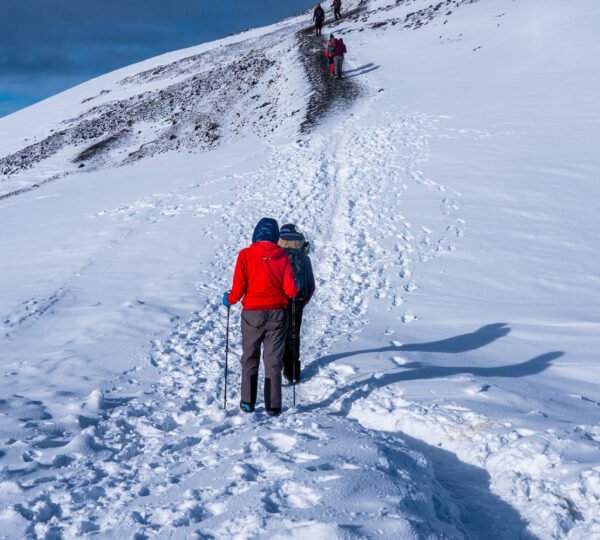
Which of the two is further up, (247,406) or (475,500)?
(247,406)

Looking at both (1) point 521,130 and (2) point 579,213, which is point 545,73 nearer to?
(1) point 521,130

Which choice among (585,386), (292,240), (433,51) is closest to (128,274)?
(292,240)

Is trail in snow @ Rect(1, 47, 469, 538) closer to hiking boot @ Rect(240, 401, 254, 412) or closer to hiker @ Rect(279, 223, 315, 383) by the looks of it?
A: hiking boot @ Rect(240, 401, 254, 412)

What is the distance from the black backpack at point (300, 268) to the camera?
22.3 ft

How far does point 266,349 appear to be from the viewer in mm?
6047

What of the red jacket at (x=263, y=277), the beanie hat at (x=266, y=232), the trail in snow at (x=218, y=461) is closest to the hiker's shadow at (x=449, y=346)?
the trail in snow at (x=218, y=461)

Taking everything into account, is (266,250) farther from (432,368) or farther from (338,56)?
(338,56)

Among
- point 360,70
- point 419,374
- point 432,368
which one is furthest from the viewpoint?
point 360,70

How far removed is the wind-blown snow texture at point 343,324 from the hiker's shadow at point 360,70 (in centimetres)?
263

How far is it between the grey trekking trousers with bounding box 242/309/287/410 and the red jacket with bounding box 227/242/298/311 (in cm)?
11

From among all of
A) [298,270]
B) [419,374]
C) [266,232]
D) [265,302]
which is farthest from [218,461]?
[419,374]

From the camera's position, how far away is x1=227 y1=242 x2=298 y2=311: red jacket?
5.84m

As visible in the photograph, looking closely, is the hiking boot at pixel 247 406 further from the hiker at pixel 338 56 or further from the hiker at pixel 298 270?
the hiker at pixel 338 56

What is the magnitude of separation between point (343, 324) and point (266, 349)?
3.51 meters
